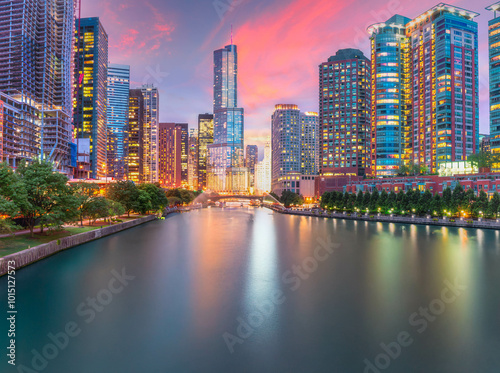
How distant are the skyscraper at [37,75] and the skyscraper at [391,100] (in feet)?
559

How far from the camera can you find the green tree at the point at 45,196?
42.3 meters

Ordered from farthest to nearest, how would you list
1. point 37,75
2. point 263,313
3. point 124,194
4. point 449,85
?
point 37,75 < point 449,85 < point 124,194 < point 263,313

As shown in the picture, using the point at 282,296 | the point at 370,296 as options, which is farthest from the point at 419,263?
the point at 282,296

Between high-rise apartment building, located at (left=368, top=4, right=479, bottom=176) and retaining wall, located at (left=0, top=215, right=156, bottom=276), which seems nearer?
retaining wall, located at (left=0, top=215, right=156, bottom=276)

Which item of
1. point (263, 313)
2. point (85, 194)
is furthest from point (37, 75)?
point (263, 313)

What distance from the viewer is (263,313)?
24.5 metres

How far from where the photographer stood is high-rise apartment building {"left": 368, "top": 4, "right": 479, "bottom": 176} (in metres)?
154

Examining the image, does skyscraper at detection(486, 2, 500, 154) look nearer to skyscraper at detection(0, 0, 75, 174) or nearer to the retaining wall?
the retaining wall

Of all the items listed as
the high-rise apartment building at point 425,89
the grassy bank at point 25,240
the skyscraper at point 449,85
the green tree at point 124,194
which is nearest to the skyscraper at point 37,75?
the green tree at point 124,194

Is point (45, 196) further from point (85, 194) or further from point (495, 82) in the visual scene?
point (495, 82)

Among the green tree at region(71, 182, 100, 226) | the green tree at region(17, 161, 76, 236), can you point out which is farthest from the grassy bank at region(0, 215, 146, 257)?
the green tree at region(71, 182, 100, 226)

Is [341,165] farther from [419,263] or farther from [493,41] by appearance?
[419,263]

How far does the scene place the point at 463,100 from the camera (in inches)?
6088

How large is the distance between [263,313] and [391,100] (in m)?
186
